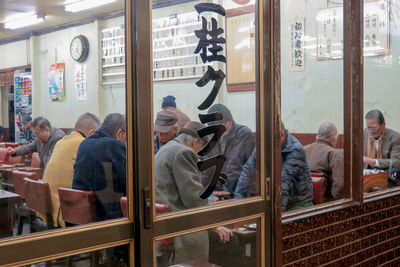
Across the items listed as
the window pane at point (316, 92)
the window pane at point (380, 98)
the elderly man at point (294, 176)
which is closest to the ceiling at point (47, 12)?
the elderly man at point (294, 176)

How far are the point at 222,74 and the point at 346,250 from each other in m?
1.82

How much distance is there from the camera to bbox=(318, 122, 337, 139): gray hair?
12.9ft

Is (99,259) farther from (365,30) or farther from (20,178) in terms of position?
(365,30)

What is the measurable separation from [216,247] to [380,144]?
8.36ft

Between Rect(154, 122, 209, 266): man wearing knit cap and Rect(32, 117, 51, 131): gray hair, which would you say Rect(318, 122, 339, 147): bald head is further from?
Rect(32, 117, 51, 131): gray hair

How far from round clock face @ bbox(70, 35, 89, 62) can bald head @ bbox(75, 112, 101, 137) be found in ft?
0.89

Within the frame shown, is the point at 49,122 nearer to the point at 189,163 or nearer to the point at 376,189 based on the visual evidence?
the point at 189,163

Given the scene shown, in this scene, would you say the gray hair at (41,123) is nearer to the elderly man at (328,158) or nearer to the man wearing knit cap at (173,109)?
the man wearing knit cap at (173,109)

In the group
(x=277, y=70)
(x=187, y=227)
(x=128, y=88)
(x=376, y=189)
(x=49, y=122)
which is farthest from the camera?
(x=376, y=189)

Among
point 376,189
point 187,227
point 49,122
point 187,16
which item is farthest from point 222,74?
point 376,189

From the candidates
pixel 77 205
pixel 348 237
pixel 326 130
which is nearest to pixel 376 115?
pixel 326 130

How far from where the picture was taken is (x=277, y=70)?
10.1ft

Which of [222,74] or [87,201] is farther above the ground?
[222,74]

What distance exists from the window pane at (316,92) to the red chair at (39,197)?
2.03m
